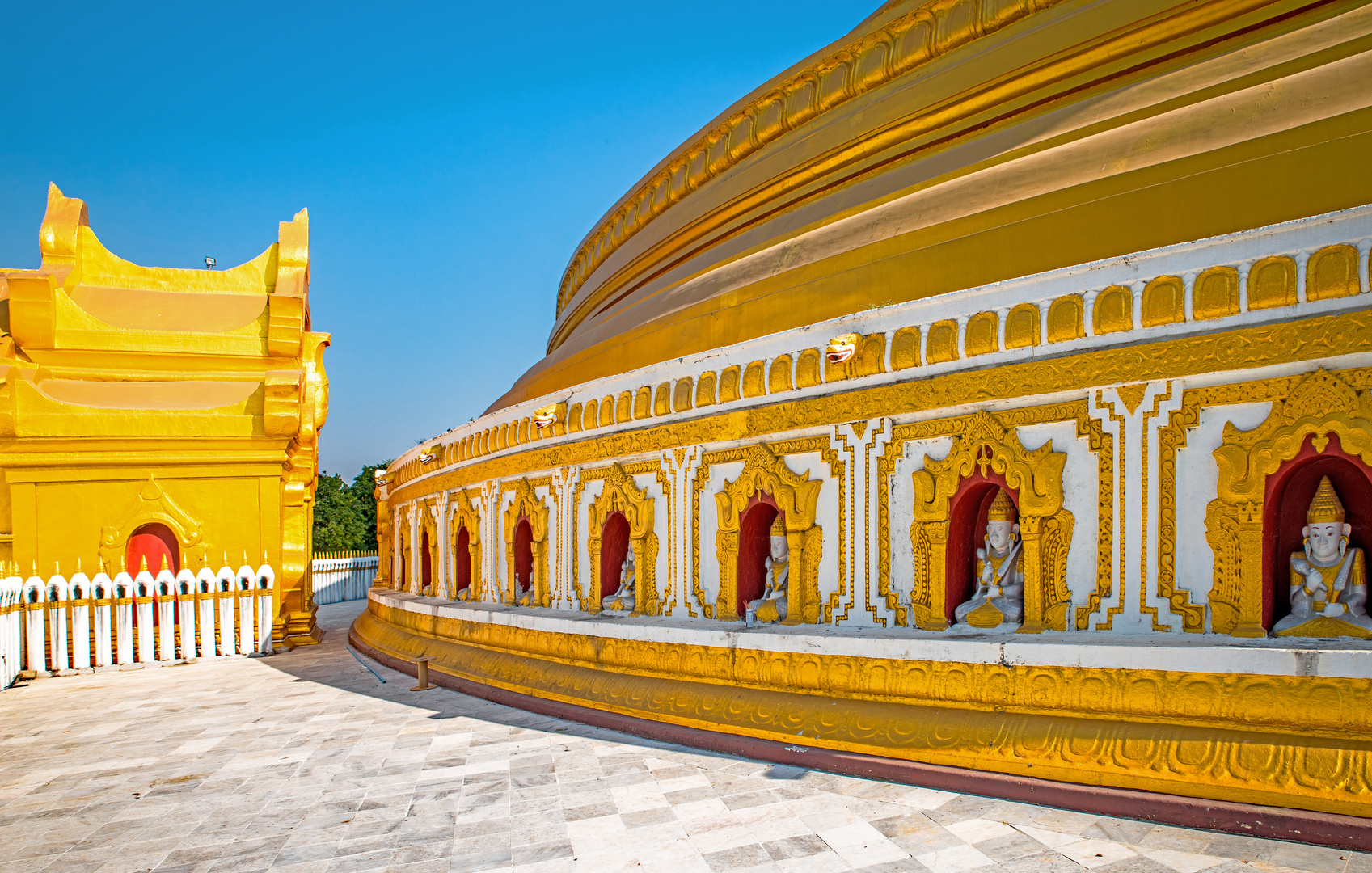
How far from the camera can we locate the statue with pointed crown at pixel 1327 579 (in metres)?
4.72


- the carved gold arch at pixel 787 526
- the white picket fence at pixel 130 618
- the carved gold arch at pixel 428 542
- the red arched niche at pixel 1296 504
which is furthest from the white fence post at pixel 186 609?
the red arched niche at pixel 1296 504

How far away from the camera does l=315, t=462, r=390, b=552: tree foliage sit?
144 feet

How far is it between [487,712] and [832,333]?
208 inches

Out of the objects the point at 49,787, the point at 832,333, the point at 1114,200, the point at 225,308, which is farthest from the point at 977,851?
the point at 225,308

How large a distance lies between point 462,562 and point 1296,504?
10.3m

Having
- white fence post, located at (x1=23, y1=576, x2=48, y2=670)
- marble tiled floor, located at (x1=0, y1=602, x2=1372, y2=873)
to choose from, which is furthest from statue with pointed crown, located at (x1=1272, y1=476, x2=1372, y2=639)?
white fence post, located at (x1=23, y1=576, x2=48, y2=670)

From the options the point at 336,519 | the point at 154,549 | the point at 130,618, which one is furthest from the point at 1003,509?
the point at 336,519

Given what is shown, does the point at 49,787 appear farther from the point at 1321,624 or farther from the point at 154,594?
the point at 1321,624

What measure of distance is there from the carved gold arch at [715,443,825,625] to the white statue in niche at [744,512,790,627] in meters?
0.12

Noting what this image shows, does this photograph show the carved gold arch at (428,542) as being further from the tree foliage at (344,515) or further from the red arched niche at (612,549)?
the tree foliage at (344,515)

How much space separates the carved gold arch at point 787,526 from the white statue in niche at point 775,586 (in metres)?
0.12

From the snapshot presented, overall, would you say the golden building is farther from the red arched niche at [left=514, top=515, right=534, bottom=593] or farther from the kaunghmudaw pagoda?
the kaunghmudaw pagoda

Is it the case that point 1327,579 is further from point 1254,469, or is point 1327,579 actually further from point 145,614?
point 145,614

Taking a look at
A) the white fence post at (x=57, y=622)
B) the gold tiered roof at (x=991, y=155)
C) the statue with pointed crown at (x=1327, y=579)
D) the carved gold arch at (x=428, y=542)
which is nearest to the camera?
the statue with pointed crown at (x=1327, y=579)
